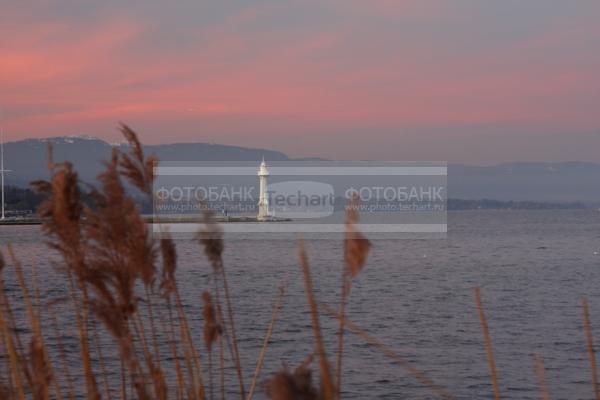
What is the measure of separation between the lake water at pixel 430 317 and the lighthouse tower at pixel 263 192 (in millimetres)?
36913

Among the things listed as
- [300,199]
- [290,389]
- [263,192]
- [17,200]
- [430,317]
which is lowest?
[430,317]

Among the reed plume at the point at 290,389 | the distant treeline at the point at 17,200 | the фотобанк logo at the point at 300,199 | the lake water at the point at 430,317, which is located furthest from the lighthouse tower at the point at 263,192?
the reed plume at the point at 290,389

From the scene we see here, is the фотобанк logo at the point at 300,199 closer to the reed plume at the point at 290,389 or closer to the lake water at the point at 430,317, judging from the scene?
the lake water at the point at 430,317

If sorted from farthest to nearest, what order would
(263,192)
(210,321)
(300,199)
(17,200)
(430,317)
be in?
(300,199)
(17,200)
(263,192)
(430,317)
(210,321)

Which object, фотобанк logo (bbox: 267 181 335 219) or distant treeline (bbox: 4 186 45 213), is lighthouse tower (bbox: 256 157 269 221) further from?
distant treeline (bbox: 4 186 45 213)

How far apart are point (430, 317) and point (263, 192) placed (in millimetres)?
69600

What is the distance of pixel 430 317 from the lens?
24.2m

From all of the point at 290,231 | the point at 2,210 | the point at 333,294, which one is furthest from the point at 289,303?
the point at 2,210

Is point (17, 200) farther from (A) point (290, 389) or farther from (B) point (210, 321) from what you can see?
(A) point (290, 389)

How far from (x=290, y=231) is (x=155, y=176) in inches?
3863

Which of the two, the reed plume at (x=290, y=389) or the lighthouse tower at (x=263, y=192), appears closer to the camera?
the reed plume at (x=290, y=389)

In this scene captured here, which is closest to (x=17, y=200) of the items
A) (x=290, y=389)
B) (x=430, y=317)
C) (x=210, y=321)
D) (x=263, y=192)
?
(x=263, y=192)

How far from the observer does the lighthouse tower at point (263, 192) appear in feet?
283

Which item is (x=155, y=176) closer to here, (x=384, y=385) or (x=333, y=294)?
(x=384, y=385)
